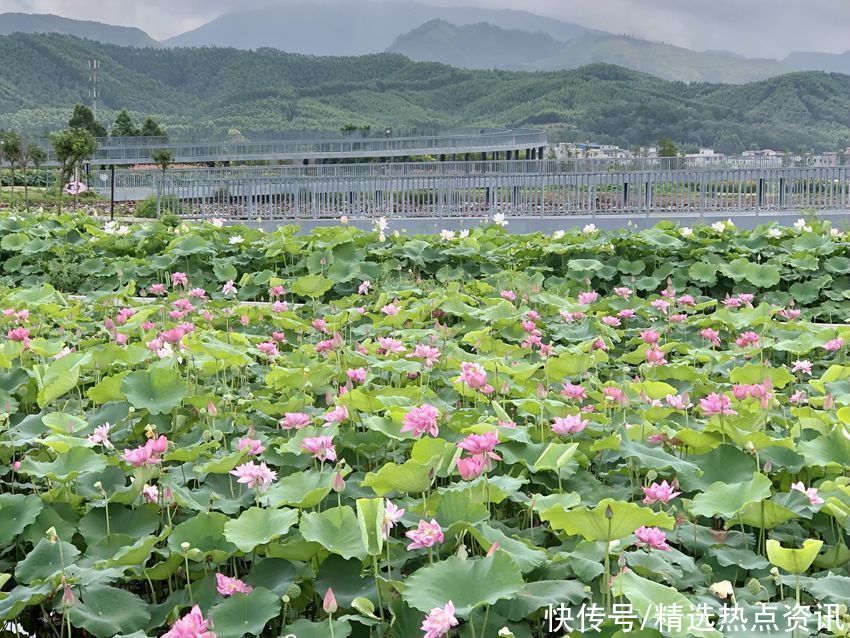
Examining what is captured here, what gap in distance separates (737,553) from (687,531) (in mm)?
122

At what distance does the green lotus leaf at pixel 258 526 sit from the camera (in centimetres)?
162

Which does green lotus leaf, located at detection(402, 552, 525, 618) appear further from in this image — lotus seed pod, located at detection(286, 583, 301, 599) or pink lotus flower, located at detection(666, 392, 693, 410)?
pink lotus flower, located at detection(666, 392, 693, 410)

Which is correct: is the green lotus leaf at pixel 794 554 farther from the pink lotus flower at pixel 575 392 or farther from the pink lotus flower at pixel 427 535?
the pink lotus flower at pixel 575 392

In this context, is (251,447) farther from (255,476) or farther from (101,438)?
(101,438)

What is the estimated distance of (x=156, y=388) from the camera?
2410mm

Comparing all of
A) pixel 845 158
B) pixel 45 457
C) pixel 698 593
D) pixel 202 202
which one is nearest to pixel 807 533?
pixel 698 593

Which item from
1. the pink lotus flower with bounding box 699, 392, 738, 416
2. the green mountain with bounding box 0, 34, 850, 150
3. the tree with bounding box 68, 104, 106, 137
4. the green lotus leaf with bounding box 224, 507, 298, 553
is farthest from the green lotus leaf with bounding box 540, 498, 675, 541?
the green mountain with bounding box 0, 34, 850, 150

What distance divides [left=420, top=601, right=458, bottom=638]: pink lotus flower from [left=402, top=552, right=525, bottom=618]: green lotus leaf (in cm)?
5

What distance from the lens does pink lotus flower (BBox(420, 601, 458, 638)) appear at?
50.9 inches

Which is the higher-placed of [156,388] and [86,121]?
[86,121]

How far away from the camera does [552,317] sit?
4.12m

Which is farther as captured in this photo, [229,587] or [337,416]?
[337,416]

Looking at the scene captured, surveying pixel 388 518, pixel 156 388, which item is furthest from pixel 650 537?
pixel 156 388

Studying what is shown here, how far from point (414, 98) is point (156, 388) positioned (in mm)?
88853
